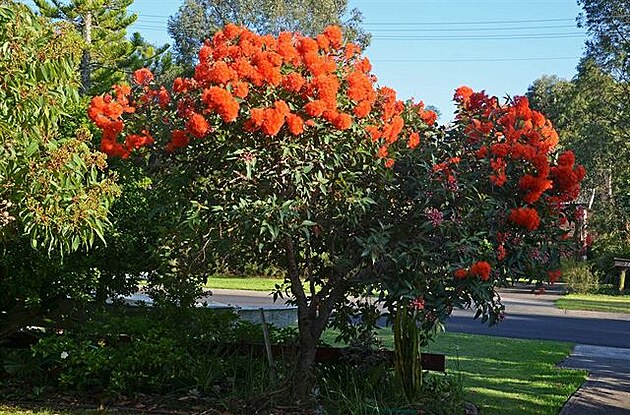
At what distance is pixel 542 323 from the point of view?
16531mm

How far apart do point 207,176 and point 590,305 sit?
17608 mm

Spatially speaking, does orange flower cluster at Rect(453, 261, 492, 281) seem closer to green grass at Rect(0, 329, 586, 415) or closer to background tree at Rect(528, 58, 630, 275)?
green grass at Rect(0, 329, 586, 415)

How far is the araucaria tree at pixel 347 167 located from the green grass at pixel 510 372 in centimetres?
178

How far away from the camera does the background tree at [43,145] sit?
13.2 feet

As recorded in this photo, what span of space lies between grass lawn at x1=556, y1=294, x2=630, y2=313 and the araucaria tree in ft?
49.6

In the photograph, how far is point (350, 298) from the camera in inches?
291

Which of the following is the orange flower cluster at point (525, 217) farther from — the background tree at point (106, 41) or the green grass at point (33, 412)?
the background tree at point (106, 41)

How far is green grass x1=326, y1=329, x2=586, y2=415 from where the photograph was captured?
25.2ft

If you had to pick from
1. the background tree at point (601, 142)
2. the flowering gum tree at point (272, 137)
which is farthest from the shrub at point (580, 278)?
the flowering gum tree at point (272, 137)

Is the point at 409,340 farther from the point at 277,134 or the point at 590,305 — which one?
the point at 590,305

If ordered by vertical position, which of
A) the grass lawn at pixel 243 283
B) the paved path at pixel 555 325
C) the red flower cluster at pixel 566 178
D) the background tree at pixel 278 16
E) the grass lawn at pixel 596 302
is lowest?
the paved path at pixel 555 325

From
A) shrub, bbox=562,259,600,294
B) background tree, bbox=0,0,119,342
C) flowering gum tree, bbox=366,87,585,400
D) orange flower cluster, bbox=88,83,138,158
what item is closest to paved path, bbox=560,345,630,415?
flowering gum tree, bbox=366,87,585,400

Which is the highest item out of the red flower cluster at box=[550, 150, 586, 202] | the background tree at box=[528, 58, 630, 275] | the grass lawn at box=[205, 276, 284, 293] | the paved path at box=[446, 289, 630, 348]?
the background tree at box=[528, 58, 630, 275]

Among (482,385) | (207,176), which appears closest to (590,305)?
(482,385)
